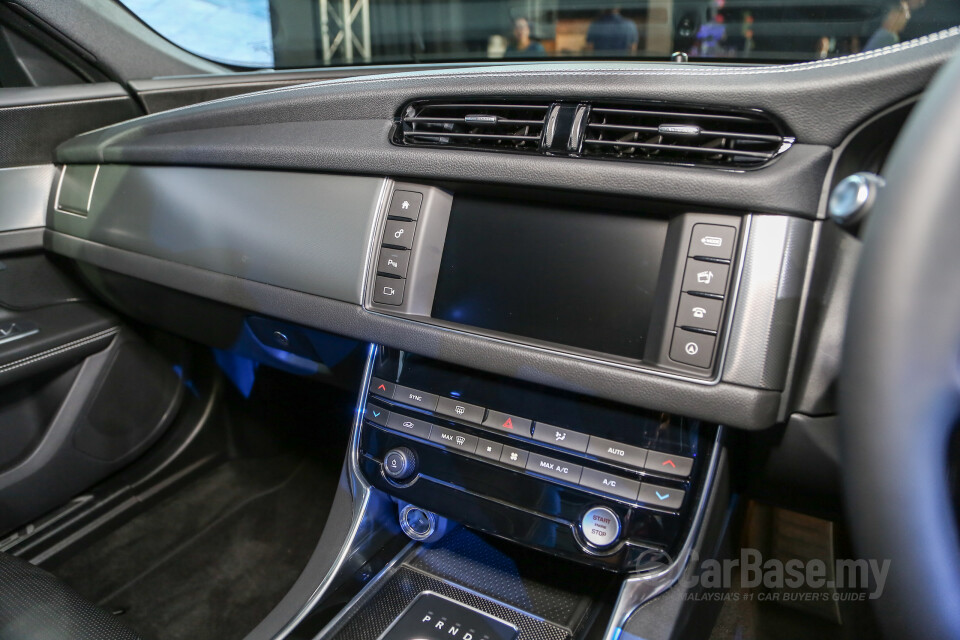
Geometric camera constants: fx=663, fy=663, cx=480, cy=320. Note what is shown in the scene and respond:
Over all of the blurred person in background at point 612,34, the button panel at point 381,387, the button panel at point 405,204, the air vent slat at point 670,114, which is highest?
the blurred person in background at point 612,34

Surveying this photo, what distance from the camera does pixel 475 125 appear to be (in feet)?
3.05

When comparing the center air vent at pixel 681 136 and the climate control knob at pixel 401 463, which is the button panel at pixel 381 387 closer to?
the climate control knob at pixel 401 463

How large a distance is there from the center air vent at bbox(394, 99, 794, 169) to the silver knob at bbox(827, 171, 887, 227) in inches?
6.5

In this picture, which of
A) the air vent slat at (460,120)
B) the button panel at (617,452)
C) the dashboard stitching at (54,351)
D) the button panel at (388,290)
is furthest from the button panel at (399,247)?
the dashboard stitching at (54,351)

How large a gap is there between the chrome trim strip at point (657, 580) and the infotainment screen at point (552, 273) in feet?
0.59

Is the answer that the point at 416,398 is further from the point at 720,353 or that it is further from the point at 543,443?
the point at 720,353

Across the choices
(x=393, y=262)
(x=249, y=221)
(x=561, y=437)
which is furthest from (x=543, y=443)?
(x=249, y=221)

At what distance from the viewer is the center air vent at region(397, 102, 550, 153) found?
0.88 metres

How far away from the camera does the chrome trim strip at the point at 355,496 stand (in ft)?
3.37

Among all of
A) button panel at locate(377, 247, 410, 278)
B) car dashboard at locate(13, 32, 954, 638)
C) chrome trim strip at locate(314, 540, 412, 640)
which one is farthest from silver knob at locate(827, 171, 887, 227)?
chrome trim strip at locate(314, 540, 412, 640)

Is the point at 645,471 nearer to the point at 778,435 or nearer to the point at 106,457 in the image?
the point at 778,435

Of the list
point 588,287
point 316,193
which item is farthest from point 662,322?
point 316,193

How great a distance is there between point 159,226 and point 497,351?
2.57 ft

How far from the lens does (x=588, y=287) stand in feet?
2.76
